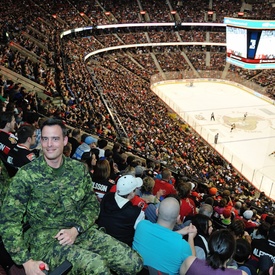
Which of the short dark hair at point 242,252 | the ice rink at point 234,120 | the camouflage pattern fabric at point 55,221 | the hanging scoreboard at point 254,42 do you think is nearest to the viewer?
the camouflage pattern fabric at point 55,221

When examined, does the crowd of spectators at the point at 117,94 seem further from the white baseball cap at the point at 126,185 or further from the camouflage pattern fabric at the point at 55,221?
the camouflage pattern fabric at the point at 55,221

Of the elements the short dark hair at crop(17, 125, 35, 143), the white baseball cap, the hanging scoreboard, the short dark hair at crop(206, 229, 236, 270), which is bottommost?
the short dark hair at crop(206, 229, 236, 270)

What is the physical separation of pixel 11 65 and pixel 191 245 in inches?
693

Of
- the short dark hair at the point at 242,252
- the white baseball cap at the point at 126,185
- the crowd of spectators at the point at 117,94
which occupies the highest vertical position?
the crowd of spectators at the point at 117,94

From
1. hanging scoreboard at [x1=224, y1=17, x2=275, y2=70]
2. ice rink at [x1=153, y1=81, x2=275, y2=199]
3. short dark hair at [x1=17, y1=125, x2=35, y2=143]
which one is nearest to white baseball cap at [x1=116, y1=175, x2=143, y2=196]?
short dark hair at [x1=17, y1=125, x2=35, y2=143]

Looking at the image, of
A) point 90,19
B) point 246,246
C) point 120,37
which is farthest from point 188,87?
point 246,246

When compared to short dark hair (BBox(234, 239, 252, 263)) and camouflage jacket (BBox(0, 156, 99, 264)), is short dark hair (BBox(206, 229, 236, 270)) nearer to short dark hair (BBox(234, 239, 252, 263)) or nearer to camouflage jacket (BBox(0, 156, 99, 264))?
camouflage jacket (BBox(0, 156, 99, 264))

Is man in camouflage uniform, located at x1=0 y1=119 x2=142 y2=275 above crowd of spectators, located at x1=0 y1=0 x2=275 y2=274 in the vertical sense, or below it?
below

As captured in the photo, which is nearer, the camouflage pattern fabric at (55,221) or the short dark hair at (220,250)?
the camouflage pattern fabric at (55,221)

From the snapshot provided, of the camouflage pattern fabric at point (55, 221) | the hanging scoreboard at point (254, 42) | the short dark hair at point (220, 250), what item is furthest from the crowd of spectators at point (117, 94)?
the hanging scoreboard at point (254, 42)

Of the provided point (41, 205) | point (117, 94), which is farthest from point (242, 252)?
point (117, 94)

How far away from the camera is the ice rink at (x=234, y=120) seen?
24312mm

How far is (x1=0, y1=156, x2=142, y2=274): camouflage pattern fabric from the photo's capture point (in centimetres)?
328

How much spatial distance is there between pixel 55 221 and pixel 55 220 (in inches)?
0.4
